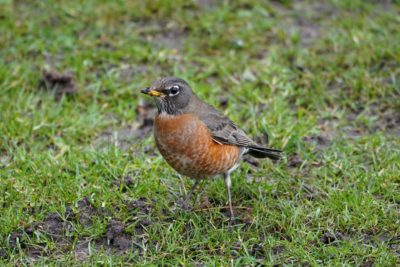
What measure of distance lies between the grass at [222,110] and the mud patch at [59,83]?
48mm

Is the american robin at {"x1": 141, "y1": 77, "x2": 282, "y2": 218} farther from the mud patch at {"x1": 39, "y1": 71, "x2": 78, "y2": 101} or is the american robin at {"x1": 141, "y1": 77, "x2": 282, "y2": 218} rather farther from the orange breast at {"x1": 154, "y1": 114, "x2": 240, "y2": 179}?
the mud patch at {"x1": 39, "y1": 71, "x2": 78, "y2": 101}

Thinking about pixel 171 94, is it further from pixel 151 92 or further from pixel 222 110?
pixel 222 110

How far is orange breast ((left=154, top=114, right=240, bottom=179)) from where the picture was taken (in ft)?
19.3

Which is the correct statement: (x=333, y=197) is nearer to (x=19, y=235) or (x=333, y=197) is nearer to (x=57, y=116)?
(x=19, y=235)

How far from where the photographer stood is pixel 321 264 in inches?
211

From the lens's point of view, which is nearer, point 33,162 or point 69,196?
point 69,196

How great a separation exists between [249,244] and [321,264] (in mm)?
585

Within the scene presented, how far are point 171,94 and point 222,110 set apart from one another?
74.7 inches

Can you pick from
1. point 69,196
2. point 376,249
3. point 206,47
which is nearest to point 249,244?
point 376,249

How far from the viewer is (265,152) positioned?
6.57 metres

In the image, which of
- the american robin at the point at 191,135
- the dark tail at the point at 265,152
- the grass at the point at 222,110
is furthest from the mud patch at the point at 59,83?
the dark tail at the point at 265,152

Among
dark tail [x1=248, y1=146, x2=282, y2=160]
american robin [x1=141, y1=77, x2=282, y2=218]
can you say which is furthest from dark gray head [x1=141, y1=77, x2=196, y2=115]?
dark tail [x1=248, y1=146, x2=282, y2=160]

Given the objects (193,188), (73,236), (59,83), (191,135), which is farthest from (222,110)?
(73,236)

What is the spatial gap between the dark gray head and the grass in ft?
2.56
